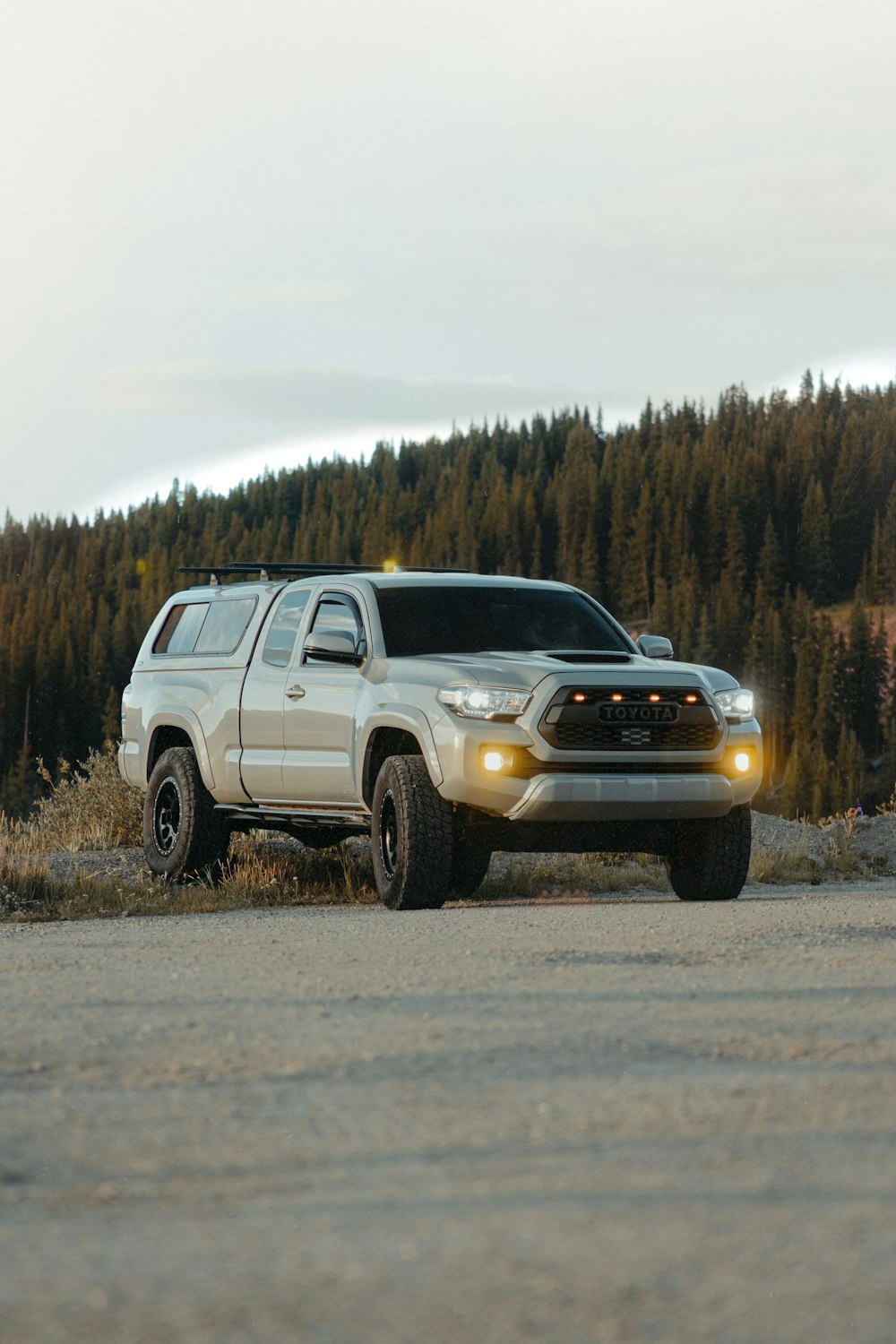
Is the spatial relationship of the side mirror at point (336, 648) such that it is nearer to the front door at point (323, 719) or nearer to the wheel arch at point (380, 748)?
the front door at point (323, 719)

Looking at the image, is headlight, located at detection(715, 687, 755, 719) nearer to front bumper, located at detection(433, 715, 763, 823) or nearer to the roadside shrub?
front bumper, located at detection(433, 715, 763, 823)

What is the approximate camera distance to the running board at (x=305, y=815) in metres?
11.2

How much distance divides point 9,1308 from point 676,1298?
118cm

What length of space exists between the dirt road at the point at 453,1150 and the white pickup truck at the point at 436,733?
9.59 feet

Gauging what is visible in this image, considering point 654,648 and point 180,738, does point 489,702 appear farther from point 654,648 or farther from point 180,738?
point 180,738

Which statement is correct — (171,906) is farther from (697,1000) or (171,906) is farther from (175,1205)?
(175,1205)

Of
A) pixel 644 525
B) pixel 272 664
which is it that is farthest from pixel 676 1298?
pixel 644 525

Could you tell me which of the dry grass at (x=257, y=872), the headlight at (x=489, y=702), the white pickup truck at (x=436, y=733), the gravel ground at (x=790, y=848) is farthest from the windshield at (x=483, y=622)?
the gravel ground at (x=790, y=848)

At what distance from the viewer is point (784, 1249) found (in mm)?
3209

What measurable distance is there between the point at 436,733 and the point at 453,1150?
6294 mm

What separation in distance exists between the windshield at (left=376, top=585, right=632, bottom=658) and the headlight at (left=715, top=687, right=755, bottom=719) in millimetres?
1148

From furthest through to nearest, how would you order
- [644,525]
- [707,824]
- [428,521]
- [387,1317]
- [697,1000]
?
[428,521], [644,525], [707,824], [697,1000], [387,1317]

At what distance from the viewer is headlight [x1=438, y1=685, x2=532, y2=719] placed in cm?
1014

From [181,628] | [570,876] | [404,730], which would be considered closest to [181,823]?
[181,628]
